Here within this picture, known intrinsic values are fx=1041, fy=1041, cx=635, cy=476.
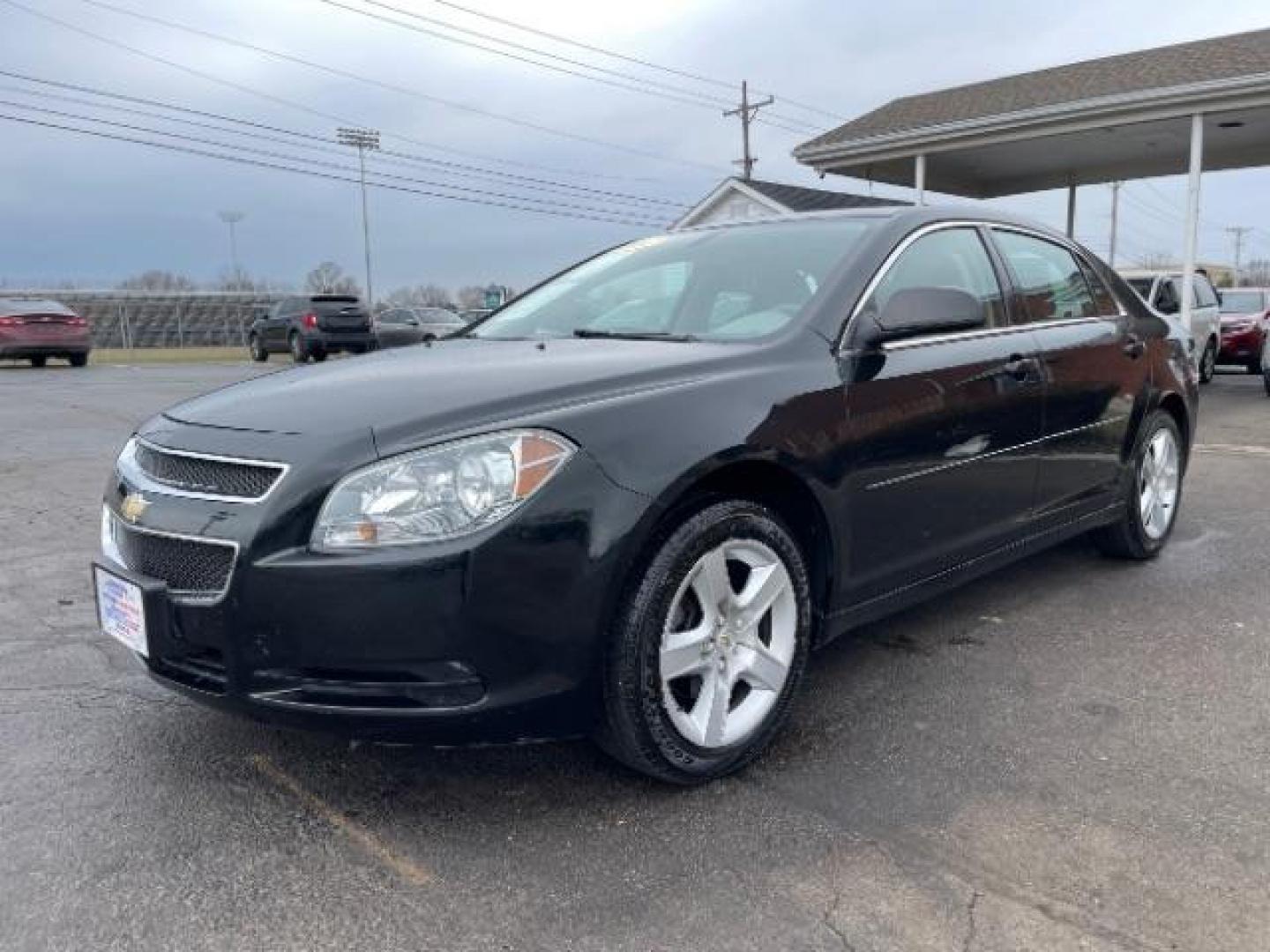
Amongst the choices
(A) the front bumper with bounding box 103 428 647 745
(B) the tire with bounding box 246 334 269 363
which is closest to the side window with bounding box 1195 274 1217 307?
(A) the front bumper with bounding box 103 428 647 745

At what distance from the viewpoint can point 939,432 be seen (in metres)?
3.33

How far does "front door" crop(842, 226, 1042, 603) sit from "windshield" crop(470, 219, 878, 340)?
25cm

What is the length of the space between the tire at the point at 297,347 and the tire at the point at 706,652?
2360 cm

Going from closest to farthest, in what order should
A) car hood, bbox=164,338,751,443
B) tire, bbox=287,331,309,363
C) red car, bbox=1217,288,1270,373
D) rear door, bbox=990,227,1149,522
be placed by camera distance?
car hood, bbox=164,338,751,443 < rear door, bbox=990,227,1149,522 < red car, bbox=1217,288,1270,373 < tire, bbox=287,331,309,363

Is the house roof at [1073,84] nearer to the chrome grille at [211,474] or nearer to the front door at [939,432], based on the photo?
the front door at [939,432]

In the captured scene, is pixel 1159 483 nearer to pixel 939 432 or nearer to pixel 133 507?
pixel 939 432

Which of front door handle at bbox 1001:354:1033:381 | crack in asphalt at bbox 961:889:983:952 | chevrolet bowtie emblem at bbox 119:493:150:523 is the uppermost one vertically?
front door handle at bbox 1001:354:1033:381

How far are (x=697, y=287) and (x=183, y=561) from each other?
1928mm

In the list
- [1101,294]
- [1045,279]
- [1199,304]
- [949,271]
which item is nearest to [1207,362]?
[1199,304]

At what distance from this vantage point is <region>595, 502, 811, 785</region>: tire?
98.0 inches

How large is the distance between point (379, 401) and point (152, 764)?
1.21 metres

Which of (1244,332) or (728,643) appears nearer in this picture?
(728,643)

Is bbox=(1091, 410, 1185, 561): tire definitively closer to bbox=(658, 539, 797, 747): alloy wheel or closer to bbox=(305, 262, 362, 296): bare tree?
bbox=(658, 539, 797, 747): alloy wheel

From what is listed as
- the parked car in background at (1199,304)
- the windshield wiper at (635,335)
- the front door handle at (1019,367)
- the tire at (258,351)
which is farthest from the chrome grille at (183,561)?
the tire at (258,351)
